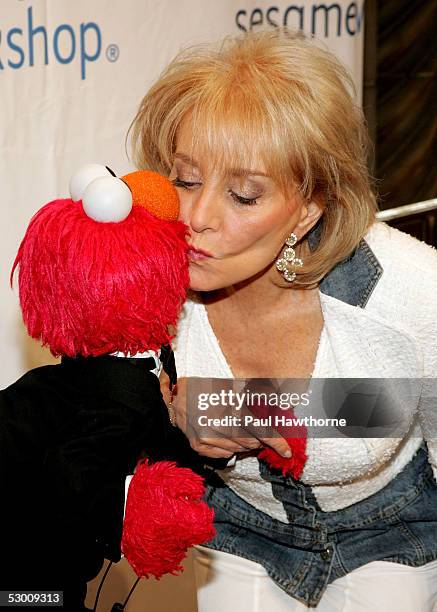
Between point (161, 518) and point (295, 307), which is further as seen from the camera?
point (295, 307)

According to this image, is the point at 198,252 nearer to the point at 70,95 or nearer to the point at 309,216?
the point at 309,216

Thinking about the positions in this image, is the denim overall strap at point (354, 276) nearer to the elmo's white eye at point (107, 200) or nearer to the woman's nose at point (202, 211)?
the woman's nose at point (202, 211)

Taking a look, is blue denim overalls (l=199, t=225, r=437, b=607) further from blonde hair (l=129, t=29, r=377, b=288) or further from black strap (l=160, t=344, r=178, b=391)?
black strap (l=160, t=344, r=178, b=391)

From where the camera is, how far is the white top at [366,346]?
1269 millimetres

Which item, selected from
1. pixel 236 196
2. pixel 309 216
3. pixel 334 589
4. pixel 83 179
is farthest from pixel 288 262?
pixel 334 589

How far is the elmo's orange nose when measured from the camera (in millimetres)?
1014

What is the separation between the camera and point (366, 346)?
1.29m

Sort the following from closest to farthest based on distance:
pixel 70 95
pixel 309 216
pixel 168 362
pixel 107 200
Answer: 1. pixel 107 200
2. pixel 168 362
3. pixel 309 216
4. pixel 70 95

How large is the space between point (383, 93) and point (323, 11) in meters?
0.76

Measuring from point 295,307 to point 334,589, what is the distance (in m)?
0.47

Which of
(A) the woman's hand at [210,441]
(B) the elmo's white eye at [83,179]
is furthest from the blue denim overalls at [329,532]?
(B) the elmo's white eye at [83,179]

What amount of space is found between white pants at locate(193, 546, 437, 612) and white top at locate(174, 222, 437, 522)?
0.14 meters

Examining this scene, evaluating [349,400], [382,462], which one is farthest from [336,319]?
[382,462]

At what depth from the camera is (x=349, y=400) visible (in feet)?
4.31
